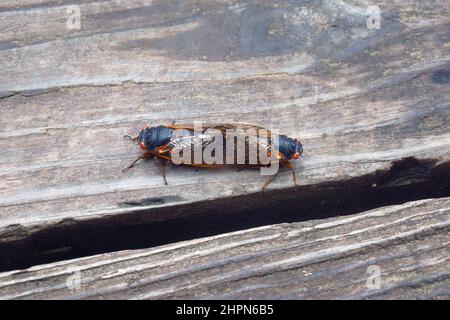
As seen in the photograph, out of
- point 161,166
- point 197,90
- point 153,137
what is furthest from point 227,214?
point 197,90

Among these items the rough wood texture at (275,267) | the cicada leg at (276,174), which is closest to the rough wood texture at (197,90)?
the cicada leg at (276,174)

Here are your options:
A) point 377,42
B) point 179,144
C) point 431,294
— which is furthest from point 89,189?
point 377,42

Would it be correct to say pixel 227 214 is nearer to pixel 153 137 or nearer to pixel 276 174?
pixel 276 174

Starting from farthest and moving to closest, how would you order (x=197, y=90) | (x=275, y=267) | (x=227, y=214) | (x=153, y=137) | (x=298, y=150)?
(x=197, y=90)
(x=153, y=137)
(x=298, y=150)
(x=227, y=214)
(x=275, y=267)

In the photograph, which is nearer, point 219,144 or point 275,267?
point 275,267

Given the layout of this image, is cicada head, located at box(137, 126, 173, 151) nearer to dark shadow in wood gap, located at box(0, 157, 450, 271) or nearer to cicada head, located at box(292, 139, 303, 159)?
dark shadow in wood gap, located at box(0, 157, 450, 271)

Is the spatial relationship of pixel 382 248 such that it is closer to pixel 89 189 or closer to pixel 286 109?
pixel 286 109

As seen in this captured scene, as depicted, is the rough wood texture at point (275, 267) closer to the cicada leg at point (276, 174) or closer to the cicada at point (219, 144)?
the cicada leg at point (276, 174)
